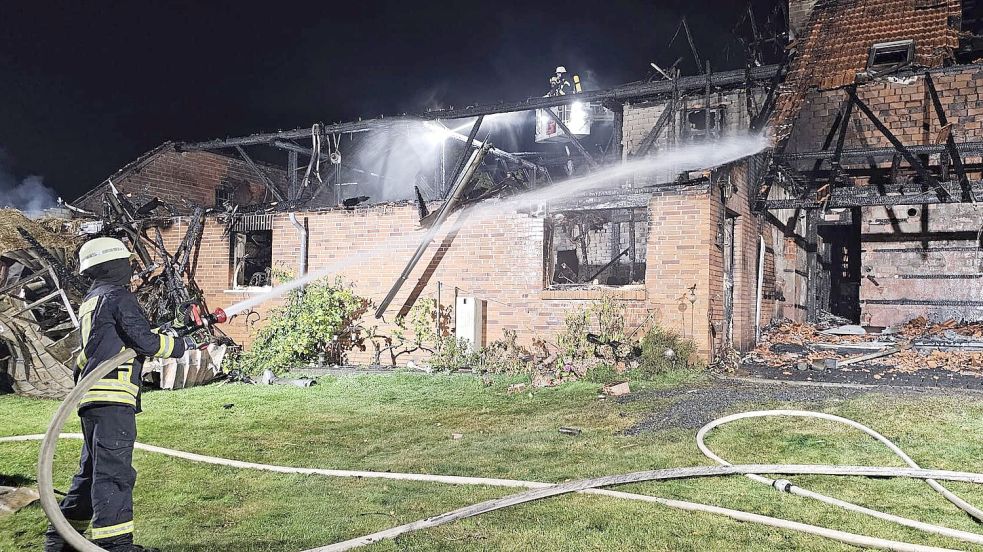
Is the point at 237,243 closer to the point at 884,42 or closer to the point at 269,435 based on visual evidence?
the point at 269,435

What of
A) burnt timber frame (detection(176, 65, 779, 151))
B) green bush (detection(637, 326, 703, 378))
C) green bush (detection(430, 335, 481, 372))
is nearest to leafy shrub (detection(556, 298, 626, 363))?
green bush (detection(637, 326, 703, 378))

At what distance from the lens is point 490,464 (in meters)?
4.75

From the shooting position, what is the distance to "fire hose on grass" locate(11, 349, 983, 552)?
2973 mm

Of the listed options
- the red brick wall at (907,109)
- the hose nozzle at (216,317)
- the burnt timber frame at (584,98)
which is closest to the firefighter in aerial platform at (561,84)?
the burnt timber frame at (584,98)

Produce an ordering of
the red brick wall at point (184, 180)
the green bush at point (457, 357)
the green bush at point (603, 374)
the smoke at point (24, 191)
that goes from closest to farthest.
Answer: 1. the green bush at point (603, 374)
2. the green bush at point (457, 357)
3. the red brick wall at point (184, 180)
4. the smoke at point (24, 191)

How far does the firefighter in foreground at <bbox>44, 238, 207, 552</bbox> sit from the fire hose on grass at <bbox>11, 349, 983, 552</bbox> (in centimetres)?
12

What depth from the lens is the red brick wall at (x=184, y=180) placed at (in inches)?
616

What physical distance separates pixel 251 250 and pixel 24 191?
10137mm

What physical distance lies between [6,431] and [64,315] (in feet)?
13.2

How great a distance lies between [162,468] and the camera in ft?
15.9

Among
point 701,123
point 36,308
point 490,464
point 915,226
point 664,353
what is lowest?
point 490,464

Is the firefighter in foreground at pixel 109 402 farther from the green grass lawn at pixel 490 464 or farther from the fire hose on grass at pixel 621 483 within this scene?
the green grass lawn at pixel 490 464

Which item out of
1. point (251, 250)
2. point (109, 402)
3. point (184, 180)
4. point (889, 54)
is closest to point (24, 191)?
point (184, 180)

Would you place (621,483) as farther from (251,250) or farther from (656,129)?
(251,250)
